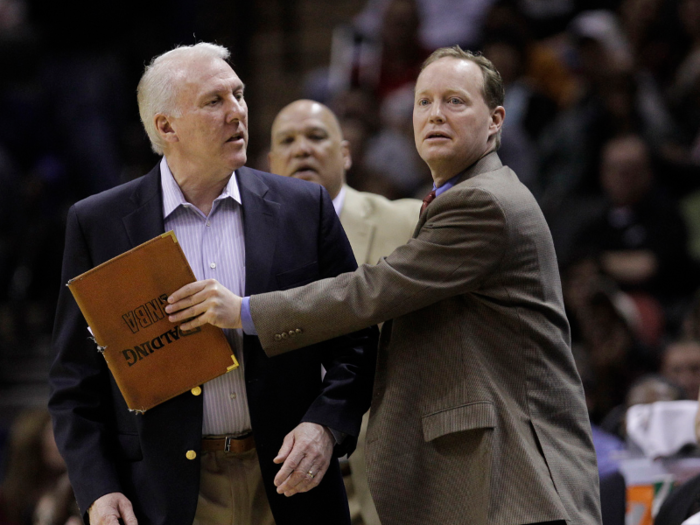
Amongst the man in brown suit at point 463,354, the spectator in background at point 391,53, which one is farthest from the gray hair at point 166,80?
the spectator in background at point 391,53

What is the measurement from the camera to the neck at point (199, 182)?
→ 8.60ft

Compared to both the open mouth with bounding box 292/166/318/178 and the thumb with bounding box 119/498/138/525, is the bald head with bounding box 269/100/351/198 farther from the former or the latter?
the thumb with bounding box 119/498/138/525

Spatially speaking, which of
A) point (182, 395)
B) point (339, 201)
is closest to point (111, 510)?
point (182, 395)

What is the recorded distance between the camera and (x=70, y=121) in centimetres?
728

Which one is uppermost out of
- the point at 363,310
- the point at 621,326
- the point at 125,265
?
the point at 125,265

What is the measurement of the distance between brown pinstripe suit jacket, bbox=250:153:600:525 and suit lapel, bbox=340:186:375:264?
1.17m

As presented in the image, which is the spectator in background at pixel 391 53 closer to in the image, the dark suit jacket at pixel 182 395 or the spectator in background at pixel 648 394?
the spectator in background at pixel 648 394

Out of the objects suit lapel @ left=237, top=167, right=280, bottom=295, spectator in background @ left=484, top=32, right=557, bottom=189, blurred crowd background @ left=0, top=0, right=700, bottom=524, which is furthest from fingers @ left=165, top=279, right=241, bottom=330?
spectator in background @ left=484, top=32, right=557, bottom=189

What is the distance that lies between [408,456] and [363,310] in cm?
38

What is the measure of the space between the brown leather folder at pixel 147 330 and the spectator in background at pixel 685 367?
3.41m

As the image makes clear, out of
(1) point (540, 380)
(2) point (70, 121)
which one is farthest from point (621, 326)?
(2) point (70, 121)

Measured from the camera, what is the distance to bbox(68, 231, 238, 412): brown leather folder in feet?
7.87

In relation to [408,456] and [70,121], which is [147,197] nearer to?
[408,456]

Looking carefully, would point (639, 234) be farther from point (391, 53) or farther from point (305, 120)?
point (305, 120)
